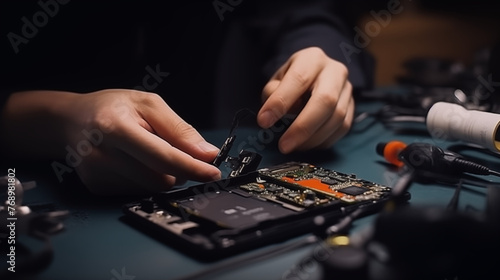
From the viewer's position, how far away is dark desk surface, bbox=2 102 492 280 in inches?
17.4

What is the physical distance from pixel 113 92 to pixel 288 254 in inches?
14.6

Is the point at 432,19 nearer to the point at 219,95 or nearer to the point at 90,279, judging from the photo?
the point at 219,95

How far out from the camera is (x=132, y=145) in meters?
0.60

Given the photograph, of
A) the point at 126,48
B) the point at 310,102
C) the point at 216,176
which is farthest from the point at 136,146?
the point at 126,48

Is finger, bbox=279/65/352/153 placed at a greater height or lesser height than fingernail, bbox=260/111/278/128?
greater

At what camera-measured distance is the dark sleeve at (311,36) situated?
→ 4.03 ft

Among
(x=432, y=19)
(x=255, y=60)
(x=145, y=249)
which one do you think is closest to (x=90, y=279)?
(x=145, y=249)

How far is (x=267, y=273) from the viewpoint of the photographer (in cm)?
44

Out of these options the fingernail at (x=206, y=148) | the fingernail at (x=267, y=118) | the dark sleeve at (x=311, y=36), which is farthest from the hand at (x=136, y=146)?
the dark sleeve at (x=311, y=36)

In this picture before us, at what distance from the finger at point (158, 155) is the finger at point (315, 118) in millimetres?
241

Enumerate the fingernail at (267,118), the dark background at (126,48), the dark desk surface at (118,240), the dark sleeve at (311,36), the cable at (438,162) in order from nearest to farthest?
the dark desk surface at (118,240)
the cable at (438,162)
the fingernail at (267,118)
the dark background at (126,48)
the dark sleeve at (311,36)

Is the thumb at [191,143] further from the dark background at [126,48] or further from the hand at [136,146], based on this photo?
the dark background at [126,48]

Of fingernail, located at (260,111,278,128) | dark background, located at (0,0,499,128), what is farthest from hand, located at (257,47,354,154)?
dark background, located at (0,0,499,128)

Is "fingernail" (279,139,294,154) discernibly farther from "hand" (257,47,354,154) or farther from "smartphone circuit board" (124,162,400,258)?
"smartphone circuit board" (124,162,400,258)
